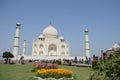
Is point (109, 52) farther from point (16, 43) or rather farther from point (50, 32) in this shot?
point (50, 32)

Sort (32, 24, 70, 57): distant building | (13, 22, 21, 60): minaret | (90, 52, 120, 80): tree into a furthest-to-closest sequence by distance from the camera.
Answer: (32, 24, 70, 57): distant building < (13, 22, 21, 60): minaret < (90, 52, 120, 80): tree

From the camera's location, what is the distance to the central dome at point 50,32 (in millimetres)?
47891

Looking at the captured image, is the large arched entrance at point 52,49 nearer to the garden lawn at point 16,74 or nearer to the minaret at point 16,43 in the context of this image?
the minaret at point 16,43

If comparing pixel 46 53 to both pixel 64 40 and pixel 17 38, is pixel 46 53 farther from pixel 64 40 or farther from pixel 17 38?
pixel 17 38

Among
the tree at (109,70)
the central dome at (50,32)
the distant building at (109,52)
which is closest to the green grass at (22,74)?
the distant building at (109,52)

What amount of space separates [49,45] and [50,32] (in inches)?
124

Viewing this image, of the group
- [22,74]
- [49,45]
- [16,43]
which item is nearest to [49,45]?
[49,45]

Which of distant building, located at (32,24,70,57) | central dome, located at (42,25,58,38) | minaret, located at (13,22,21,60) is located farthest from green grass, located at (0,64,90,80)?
central dome, located at (42,25,58,38)

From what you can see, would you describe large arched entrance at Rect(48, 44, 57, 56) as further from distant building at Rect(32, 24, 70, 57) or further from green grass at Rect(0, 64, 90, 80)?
green grass at Rect(0, 64, 90, 80)

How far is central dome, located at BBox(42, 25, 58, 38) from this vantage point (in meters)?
47.9

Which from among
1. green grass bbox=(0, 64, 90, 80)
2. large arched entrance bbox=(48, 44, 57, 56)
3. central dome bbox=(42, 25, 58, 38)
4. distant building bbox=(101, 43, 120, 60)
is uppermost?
central dome bbox=(42, 25, 58, 38)

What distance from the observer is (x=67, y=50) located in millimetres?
47812

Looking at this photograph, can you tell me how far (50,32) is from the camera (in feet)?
157

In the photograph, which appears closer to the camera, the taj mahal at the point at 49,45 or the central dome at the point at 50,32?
the taj mahal at the point at 49,45
